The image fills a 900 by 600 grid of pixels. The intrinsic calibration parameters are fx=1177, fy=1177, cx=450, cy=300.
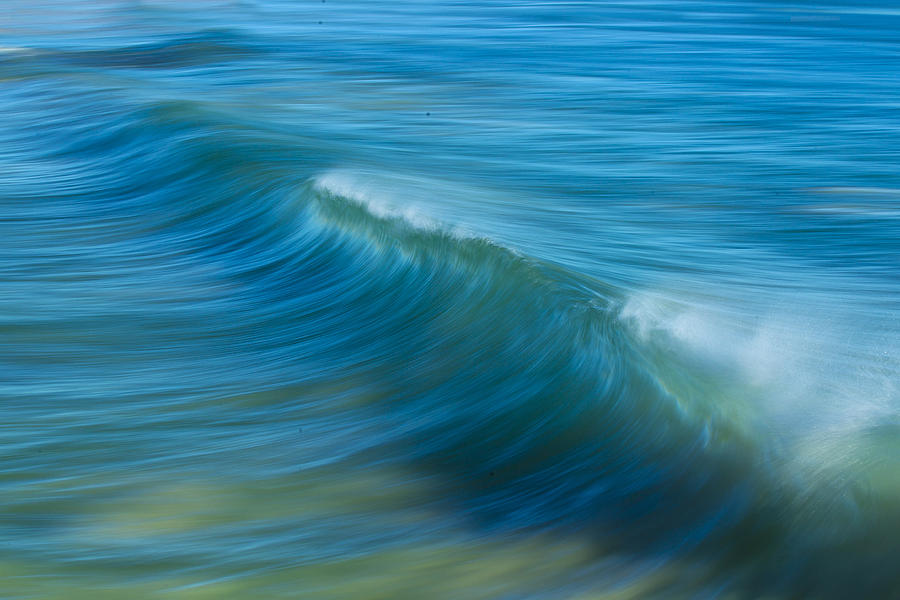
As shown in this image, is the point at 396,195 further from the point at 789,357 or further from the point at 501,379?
the point at 789,357

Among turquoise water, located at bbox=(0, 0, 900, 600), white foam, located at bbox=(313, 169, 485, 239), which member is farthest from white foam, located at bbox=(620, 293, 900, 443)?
white foam, located at bbox=(313, 169, 485, 239)

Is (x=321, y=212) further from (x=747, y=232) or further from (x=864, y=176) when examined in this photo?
(x=864, y=176)

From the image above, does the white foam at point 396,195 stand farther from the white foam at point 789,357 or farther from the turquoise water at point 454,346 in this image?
the white foam at point 789,357

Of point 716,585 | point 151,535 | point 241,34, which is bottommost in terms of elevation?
point 716,585

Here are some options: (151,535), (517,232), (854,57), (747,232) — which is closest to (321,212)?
(517,232)

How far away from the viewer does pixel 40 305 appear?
4801mm

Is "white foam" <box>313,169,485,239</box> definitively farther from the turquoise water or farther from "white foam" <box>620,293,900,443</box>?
"white foam" <box>620,293,900,443</box>

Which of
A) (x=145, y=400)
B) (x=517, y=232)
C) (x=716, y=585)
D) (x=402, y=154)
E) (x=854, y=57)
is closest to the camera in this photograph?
(x=716, y=585)

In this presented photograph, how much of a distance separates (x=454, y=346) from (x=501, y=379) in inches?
14.3

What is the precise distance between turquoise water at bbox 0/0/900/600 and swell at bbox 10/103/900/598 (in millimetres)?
13

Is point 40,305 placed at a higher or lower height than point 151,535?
higher

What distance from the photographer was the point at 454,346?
434cm

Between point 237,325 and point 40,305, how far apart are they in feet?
2.84

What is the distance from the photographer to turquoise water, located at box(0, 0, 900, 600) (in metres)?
2.87
